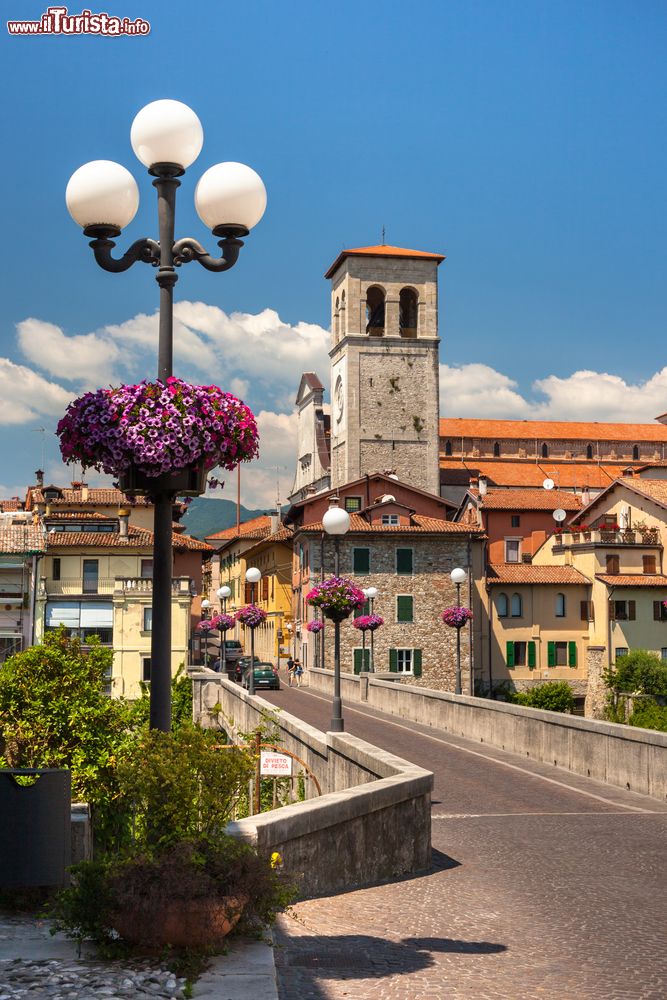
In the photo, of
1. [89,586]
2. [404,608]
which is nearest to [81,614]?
[89,586]

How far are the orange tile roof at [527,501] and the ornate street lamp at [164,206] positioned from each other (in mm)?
72398

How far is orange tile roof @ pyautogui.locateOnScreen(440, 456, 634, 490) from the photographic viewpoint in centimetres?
10175

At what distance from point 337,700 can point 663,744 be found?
24.1 ft

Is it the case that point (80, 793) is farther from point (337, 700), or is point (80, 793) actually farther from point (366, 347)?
point (366, 347)

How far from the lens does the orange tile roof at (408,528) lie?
210 ft

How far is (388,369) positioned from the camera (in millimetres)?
93062

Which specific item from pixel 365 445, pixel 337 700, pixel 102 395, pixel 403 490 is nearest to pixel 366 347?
pixel 365 445

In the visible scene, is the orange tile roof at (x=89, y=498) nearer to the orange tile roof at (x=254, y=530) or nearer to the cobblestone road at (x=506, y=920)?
the orange tile roof at (x=254, y=530)

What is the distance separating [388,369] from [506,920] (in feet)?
281

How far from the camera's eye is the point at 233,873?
20.9 feet

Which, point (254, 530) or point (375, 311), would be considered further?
point (254, 530)

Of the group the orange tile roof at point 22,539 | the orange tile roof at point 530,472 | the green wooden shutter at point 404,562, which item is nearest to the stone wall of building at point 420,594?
the green wooden shutter at point 404,562

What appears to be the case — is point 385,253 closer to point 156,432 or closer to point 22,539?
point 22,539

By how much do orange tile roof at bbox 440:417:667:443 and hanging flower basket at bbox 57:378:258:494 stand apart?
4065 inches
